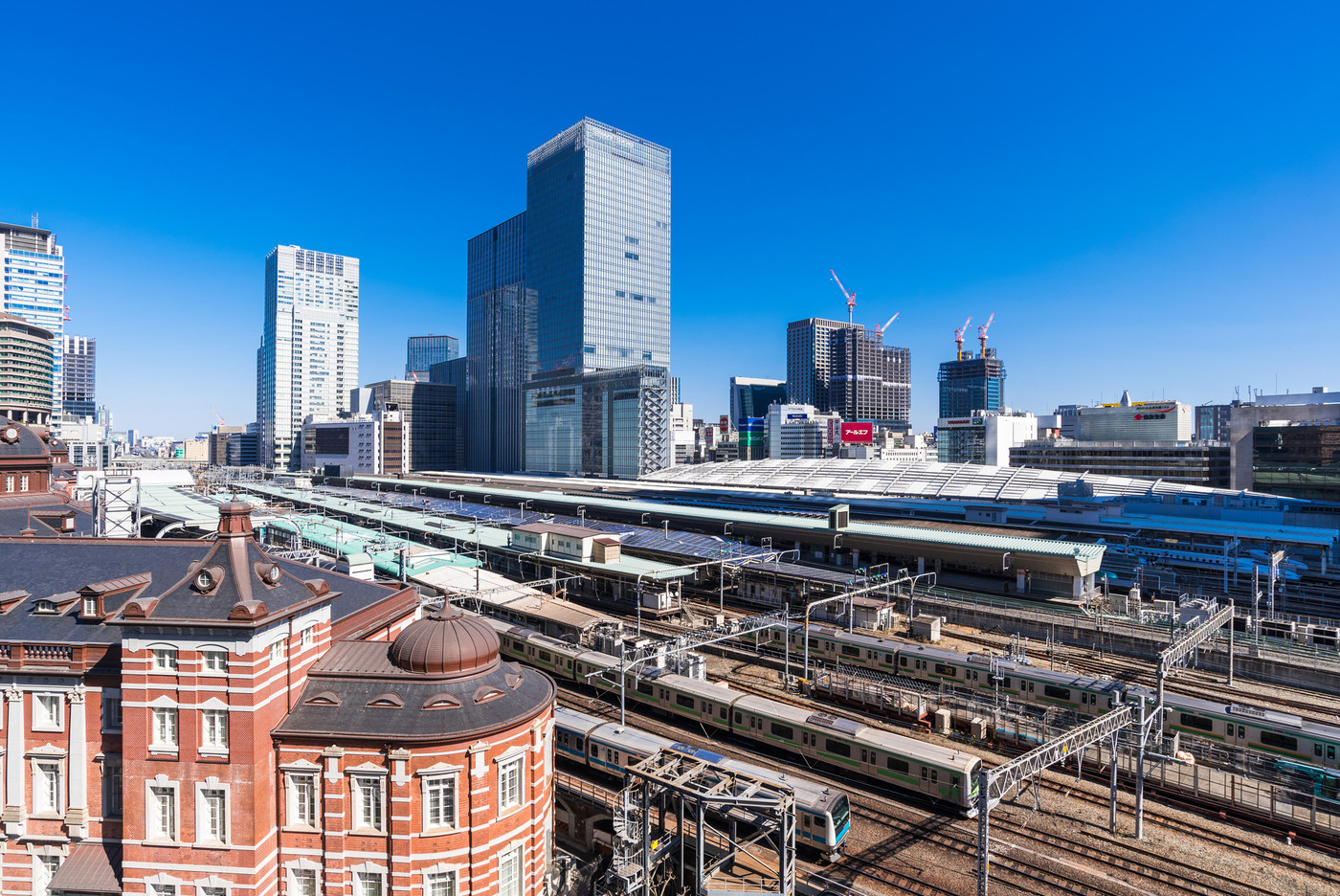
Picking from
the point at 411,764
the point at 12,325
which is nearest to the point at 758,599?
A: the point at 411,764

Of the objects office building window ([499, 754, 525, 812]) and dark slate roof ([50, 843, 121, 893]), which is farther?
office building window ([499, 754, 525, 812])

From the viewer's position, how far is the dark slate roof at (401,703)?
88.3ft

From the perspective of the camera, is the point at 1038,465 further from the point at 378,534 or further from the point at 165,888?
the point at 165,888

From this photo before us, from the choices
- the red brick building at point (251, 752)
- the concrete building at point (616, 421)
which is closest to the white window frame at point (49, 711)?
the red brick building at point (251, 752)

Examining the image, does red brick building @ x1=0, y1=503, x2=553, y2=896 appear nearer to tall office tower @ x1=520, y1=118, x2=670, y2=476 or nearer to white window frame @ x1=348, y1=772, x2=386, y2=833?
white window frame @ x1=348, y1=772, x2=386, y2=833

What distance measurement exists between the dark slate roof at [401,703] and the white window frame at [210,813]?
294 cm

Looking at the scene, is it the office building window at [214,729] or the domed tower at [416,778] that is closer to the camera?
the domed tower at [416,778]

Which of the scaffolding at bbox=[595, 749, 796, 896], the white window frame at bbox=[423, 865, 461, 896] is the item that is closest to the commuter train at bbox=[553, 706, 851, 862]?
the scaffolding at bbox=[595, 749, 796, 896]

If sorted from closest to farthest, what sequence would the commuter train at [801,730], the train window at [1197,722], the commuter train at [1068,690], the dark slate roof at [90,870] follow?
the dark slate roof at [90,870] → the commuter train at [801,730] → the commuter train at [1068,690] → the train window at [1197,722]

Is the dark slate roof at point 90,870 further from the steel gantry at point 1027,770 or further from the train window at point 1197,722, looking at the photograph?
the train window at point 1197,722

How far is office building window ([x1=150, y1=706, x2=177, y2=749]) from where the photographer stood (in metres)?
27.2

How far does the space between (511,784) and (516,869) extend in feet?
11.3

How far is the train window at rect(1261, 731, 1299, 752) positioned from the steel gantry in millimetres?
7253

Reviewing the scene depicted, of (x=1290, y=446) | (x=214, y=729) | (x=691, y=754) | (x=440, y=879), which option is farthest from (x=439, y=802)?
(x=1290, y=446)
